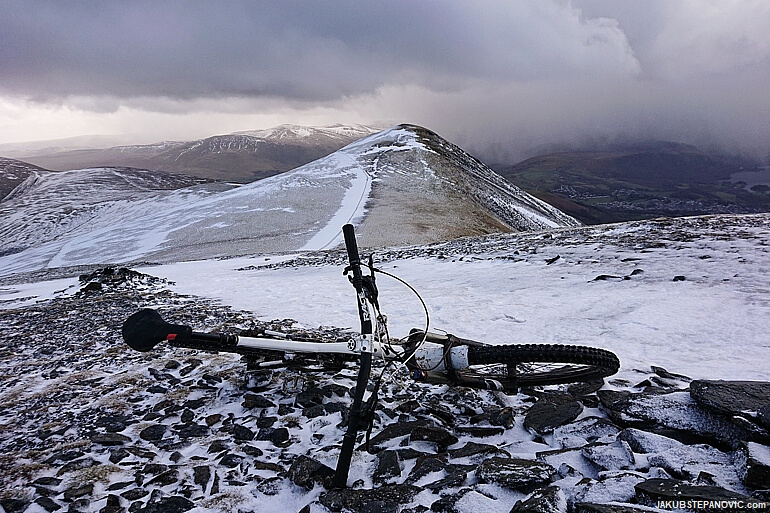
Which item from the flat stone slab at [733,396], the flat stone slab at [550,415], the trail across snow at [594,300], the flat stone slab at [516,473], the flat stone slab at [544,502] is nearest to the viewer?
the flat stone slab at [544,502]

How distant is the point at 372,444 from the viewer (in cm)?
550

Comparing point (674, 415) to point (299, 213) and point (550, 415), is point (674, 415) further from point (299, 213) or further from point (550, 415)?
point (299, 213)

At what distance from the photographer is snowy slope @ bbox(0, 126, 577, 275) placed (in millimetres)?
52156

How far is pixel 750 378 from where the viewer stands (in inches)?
268

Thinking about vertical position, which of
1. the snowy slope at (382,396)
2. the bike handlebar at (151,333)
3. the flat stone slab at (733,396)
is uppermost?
the bike handlebar at (151,333)

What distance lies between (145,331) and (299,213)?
194 ft

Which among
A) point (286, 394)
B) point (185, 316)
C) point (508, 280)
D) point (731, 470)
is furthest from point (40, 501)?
point (508, 280)

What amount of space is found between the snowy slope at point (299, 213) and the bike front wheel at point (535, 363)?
128ft

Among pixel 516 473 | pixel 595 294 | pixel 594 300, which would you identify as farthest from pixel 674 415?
pixel 595 294

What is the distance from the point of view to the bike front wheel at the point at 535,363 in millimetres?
5586

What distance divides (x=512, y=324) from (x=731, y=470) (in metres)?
7.28

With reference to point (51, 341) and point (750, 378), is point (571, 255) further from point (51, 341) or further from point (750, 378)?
point (51, 341)

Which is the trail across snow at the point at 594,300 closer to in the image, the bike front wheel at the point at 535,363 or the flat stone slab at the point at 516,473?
the bike front wheel at the point at 535,363

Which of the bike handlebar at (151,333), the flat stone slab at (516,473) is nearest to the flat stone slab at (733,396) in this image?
the flat stone slab at (516,473)
